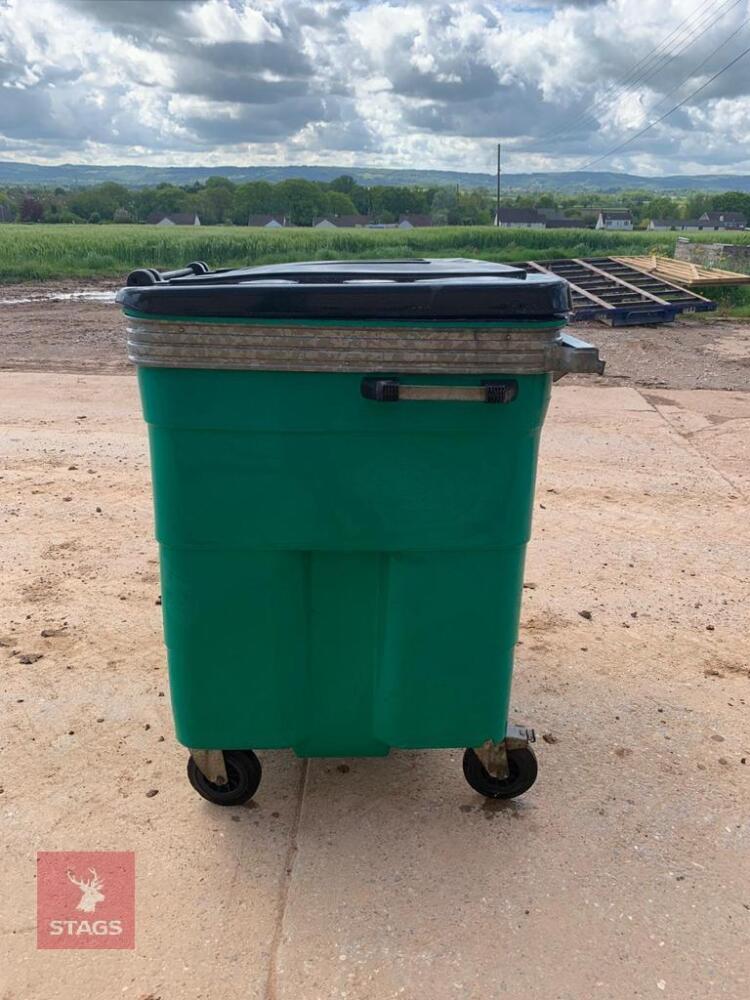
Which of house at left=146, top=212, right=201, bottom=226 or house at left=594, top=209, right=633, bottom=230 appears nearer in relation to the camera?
house at left=146, top=212, right=201, bottom=226

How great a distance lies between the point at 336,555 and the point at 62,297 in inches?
601

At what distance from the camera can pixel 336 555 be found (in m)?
1.91

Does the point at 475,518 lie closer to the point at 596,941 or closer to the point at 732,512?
the point at 596,941

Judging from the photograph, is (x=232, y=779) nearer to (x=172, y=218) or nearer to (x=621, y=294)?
(x=621, y=294)

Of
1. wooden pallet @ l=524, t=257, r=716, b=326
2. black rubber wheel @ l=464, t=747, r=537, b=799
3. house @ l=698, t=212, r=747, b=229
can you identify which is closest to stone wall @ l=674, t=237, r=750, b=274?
wooden pallet @ l=524, t=257, r=716, b=326

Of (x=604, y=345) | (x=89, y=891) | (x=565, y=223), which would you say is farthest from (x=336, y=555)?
(x=565, y=223)

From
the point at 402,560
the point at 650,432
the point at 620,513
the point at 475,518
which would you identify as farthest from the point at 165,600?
the point at 650,432

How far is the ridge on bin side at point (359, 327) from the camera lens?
66.9 inches

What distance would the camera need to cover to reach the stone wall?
1786 centimetres

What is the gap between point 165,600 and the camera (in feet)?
6.50

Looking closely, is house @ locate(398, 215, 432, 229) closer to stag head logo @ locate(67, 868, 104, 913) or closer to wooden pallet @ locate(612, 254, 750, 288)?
wooden pallet @ locate(612, 254, 750, 288)

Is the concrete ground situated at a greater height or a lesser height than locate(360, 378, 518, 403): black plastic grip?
lesser

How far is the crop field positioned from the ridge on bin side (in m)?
18.5

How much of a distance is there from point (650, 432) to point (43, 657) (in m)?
4.78
